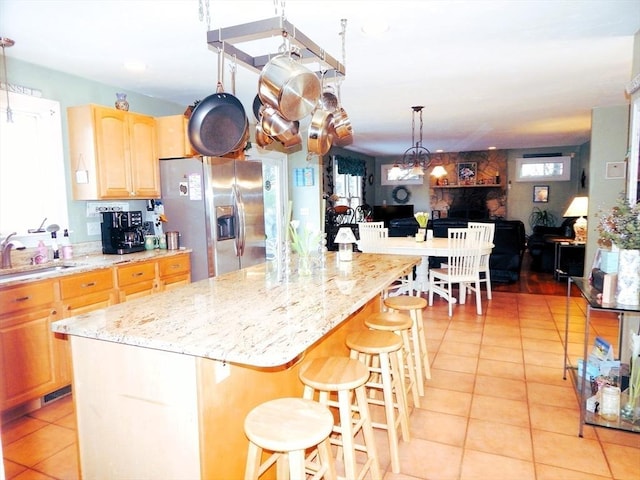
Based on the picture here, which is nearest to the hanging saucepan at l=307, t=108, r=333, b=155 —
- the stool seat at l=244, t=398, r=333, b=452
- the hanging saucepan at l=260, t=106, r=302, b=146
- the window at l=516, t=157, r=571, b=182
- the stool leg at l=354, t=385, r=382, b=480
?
the hanging saucepan at l=260, t=106, r=302, b=146

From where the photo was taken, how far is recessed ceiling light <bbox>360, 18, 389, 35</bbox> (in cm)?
256

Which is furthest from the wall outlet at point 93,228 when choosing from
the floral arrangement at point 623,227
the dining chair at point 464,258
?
the floral arrangement at point 623,227

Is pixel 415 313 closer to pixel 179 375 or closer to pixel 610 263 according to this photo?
pixel 610 263

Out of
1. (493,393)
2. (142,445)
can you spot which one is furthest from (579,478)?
(142,445)

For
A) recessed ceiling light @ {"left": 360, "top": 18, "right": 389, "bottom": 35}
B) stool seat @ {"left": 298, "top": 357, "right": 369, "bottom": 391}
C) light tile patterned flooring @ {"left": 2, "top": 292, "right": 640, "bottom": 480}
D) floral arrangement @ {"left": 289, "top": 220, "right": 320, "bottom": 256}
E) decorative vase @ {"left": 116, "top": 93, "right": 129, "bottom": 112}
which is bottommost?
light tile patterned flooring @ {"left": 2, "top": 292, "right": 640, "bottom": 480}

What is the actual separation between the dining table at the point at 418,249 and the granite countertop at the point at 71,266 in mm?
2098

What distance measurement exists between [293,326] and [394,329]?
1.01 metres

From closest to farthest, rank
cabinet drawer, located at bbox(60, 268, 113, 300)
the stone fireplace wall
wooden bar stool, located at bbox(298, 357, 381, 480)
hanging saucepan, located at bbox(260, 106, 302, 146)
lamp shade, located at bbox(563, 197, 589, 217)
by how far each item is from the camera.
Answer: wooden bar stool, located at bbox(298, 357, 381, 480), hanging saucepan, located at bbox(260, 106, 302, 146), cabinet drawer, located at bbox(60, 268, 113, 300), lamp shade, located at bbox(563, 197, 589, 217), the stone fireplace wall

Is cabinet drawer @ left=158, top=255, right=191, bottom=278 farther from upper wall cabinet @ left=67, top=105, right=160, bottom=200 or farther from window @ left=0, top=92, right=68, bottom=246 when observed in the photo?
window @ left=0, top=92, right=68, bottom=246

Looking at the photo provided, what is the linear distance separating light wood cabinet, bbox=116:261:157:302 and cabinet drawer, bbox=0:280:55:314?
1.77ft

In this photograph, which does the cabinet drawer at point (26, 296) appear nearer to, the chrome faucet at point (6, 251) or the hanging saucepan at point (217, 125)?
the chrome faucet at point (6, 251)

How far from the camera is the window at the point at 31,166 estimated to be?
3.16 metres

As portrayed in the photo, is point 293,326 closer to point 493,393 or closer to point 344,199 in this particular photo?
point 493,393

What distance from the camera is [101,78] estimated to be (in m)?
3.62
